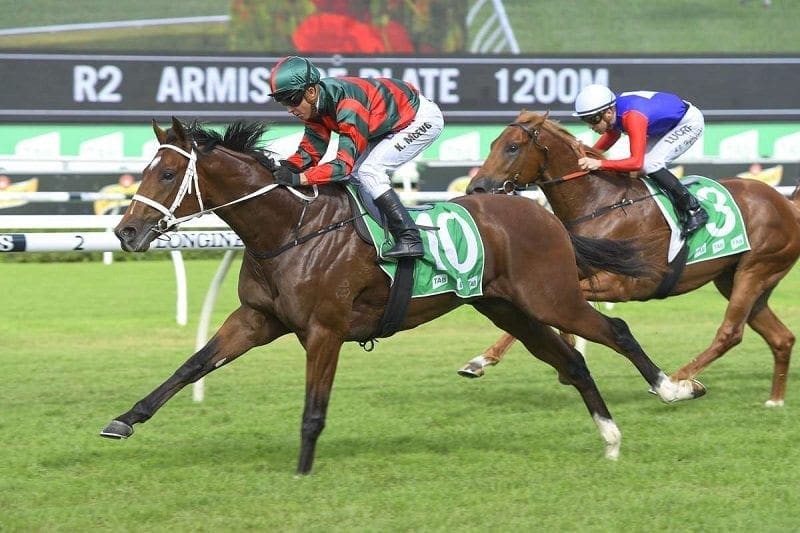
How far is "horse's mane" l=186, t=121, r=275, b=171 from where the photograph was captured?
4.58 metres

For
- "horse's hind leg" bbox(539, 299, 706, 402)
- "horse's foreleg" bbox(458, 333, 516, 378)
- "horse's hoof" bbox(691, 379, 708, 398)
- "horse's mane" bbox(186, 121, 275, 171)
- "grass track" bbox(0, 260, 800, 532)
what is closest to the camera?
"grass track" bbox(0, 260, 800, 532)

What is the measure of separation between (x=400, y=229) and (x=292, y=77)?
699 mm

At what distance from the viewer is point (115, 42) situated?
1434 cm

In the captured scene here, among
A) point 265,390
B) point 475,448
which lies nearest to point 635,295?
point 475,448

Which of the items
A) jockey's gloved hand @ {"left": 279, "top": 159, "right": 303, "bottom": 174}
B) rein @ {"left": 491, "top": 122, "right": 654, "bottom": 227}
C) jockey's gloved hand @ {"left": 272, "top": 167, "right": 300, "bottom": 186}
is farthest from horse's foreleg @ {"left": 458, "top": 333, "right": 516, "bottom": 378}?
jockey's gloved hand @ {"left": 272, "top": 167, "right": 300, "bottom": 186}

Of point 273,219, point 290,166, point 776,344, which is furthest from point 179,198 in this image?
point 776,344

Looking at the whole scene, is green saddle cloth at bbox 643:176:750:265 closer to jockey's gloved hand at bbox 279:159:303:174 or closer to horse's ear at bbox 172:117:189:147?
jockey's gloved hand at bbox 279:159:303:174

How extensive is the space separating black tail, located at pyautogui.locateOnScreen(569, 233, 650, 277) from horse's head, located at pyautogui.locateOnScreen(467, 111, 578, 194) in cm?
83

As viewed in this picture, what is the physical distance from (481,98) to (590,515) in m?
10.5

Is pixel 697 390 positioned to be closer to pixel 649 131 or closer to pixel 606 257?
pixel 606 257

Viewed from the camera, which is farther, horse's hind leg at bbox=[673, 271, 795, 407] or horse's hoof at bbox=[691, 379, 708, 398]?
horse's hind leg at bbox=[673, 271, 795, 407]

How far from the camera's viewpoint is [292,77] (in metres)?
4.50

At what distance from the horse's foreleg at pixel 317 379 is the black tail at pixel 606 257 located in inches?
49.0

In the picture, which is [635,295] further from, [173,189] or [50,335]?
[50,335]
